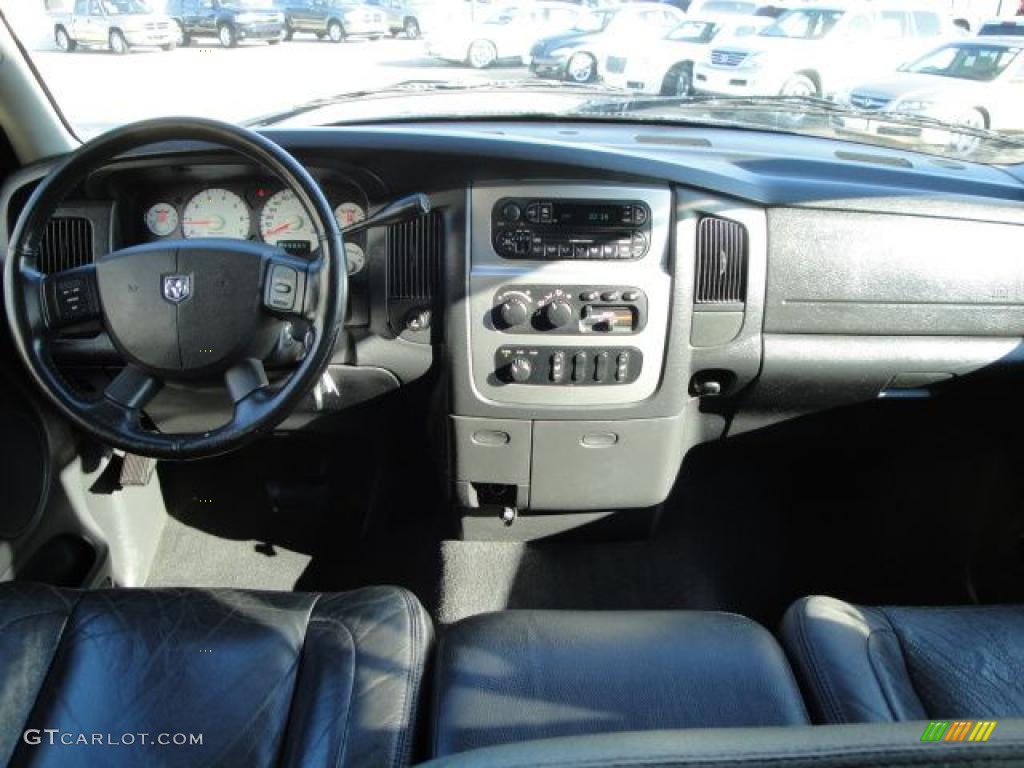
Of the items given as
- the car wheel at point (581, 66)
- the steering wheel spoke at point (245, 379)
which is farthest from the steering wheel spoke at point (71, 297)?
the car wheel at point (581, 66)

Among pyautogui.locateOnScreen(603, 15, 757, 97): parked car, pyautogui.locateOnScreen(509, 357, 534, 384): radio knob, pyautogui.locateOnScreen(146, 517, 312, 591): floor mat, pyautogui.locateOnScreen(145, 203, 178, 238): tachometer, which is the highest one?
pyautogui.locateOnScreen(145, 203, 178, 238): tachometer

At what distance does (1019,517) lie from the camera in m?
2.53

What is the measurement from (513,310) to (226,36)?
5.13 feet

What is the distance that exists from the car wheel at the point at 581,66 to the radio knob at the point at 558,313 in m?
1.93

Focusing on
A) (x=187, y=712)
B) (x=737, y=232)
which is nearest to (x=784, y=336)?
(x=737, y=232)

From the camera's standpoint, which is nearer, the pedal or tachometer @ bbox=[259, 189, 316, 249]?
A: tachometer @ bbox=[259, 189, 316, 249]

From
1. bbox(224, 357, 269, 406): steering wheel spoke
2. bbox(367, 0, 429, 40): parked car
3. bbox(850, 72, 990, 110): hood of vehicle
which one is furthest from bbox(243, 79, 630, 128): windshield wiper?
bbox(850, 72, 990, 110): hood of vehicle

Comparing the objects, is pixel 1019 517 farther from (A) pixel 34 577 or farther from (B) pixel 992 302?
(A) pixel 34 577

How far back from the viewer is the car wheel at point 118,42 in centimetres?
252

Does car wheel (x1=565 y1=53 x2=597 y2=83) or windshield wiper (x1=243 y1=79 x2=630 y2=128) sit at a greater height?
windshield wiper (x1=243 y1=79 x2=630 y2=128)

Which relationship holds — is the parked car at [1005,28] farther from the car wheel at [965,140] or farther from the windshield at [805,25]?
the windshield at [805,25]

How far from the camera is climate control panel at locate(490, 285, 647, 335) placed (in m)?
2.08

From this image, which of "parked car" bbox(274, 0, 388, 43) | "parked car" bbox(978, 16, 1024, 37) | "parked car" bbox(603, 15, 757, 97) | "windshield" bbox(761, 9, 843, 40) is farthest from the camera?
"windshield" bbox(761, 9, 843, 40)

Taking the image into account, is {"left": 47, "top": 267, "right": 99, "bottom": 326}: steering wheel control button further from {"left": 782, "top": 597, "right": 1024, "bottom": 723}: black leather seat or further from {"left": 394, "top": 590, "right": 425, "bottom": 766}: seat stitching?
{"left": 782, "top": 597, "right": 1024, "bottom": 723}: black leather seat
